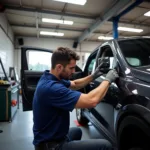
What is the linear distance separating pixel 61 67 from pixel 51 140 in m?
0.60

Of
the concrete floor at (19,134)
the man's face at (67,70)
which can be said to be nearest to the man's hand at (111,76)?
the man's face at (67,70)

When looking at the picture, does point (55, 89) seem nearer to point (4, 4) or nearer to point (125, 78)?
point (125, 78)

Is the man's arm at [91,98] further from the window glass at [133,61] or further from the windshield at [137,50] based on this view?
the windshield at [137,50]

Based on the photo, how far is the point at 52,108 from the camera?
1.41 metres

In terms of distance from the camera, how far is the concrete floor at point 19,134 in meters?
2.94

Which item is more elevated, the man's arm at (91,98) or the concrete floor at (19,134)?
the man's arm at (91,98)

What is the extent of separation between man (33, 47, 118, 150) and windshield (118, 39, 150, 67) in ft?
2.58

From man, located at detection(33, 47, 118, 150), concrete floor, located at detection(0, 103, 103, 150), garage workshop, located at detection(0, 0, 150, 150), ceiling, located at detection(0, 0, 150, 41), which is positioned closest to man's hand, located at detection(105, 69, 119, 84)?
garage workshop, located at detection(0, 0, 150, 150)

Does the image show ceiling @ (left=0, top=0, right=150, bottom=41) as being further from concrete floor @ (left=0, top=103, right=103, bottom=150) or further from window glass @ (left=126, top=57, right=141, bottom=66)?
window glass @ (left=126, top=57, right=141, bottom=66)

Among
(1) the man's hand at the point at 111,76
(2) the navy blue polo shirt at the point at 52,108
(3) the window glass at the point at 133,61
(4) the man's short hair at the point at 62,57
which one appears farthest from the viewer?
(3) the window glass at the point at 133,61

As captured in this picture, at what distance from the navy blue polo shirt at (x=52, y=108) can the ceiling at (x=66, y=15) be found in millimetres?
6164

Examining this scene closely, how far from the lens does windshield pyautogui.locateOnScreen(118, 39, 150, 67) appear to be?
208cm

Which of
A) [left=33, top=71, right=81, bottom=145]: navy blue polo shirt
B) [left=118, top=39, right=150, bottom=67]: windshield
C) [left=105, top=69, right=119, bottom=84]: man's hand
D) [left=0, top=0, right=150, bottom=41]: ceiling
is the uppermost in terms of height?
[left=0, top=0, right=150, bottom=41]: ceiling

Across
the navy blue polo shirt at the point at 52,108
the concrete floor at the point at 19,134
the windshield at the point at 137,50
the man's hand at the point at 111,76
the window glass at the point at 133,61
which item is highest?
the windshield at the point at 137,50
